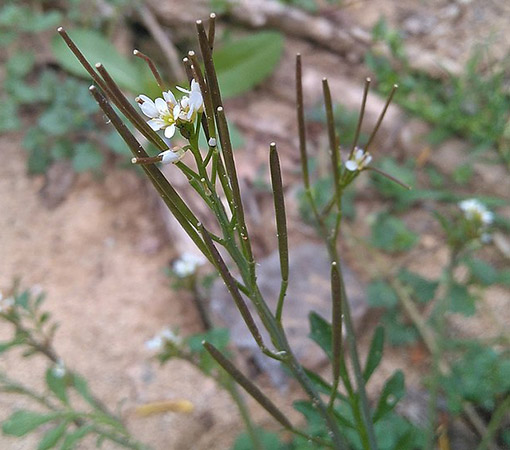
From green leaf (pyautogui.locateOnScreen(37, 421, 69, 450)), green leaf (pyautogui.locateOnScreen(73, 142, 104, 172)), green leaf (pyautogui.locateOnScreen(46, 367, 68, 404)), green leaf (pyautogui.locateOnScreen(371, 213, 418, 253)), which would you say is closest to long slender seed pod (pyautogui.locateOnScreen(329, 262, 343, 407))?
green leaf (pyautogui.locateOnScreen(37, 421, 69, 450))

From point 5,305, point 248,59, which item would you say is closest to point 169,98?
point 5,305

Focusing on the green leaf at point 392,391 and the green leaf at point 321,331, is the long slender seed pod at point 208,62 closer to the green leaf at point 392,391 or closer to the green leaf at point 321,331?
the green leaf at point 321,331

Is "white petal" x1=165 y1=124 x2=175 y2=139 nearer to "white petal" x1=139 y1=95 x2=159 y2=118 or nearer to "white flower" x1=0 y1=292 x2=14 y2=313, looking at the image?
"white petal" x1=139 y1=95 x2=159 y2=118

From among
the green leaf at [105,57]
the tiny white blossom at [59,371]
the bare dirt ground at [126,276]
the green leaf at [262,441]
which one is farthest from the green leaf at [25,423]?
the green leaf at [105,57]

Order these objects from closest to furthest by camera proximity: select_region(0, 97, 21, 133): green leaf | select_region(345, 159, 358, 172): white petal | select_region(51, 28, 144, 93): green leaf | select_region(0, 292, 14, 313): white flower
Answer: select_region(345, 159, 358, 172): white petal, select_region(0, 292, 14, 313): white flower, select_region(0, 97, 21, 133): green leaf, select_region(51, 28, 144, 93): green leaf

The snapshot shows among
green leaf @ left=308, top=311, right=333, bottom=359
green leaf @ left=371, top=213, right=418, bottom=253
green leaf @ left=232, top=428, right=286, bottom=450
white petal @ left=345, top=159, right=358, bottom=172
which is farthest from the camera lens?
green leaf @ left=371, top=213, right=418, bottom=253

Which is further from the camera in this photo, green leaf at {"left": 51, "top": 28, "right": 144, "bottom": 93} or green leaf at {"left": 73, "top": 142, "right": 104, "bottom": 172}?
green leaf at {"left": 51, "top": 28, "right": 144, "bottom": 93}

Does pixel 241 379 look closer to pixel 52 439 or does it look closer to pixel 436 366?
pixel 52 439

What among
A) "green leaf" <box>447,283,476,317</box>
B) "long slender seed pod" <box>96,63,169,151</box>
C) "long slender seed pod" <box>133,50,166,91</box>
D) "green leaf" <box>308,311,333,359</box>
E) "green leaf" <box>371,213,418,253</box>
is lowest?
"green leaf" <box>308,311,333,359</box>
